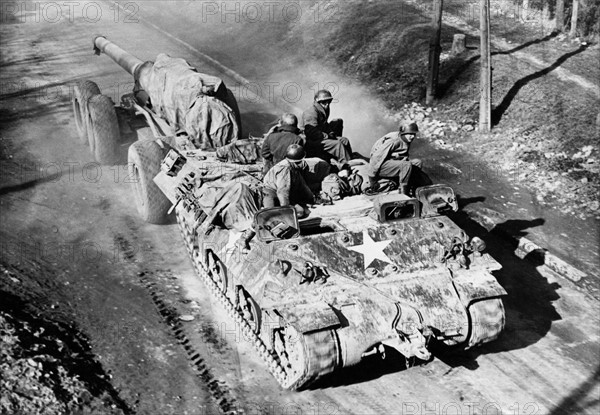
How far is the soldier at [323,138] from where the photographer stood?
455 inches

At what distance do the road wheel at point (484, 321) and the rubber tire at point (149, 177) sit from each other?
568 centimetres

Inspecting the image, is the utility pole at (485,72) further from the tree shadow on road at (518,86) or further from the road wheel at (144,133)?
the road wheel at (144,133)

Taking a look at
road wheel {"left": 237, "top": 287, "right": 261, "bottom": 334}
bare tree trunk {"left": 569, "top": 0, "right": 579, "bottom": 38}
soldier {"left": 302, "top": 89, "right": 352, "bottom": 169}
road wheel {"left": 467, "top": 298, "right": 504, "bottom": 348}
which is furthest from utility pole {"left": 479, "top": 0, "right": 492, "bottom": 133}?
road wheel {"left": 237, "top": 287, "right": 261, "bottom": 334}

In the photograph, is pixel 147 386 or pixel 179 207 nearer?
pixel 147 386

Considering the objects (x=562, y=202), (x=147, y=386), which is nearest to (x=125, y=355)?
(x=147, y=386)

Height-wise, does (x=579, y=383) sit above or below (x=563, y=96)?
below

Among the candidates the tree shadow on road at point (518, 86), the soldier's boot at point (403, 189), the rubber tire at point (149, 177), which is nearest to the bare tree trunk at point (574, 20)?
the tree shadow on road at point (518, 86)

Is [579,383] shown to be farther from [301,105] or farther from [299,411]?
[301,105]

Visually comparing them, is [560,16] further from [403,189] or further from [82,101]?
[82,101]

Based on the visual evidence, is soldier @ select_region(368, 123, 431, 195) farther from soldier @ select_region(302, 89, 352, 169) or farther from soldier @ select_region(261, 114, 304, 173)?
soldier @ select_region(261, 114, 304, 173)

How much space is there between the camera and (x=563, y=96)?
16828 millimetres

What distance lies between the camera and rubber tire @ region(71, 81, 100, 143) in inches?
596

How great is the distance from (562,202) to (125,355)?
836cm

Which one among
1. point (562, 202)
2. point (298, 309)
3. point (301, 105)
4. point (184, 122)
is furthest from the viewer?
point (301, 105)
